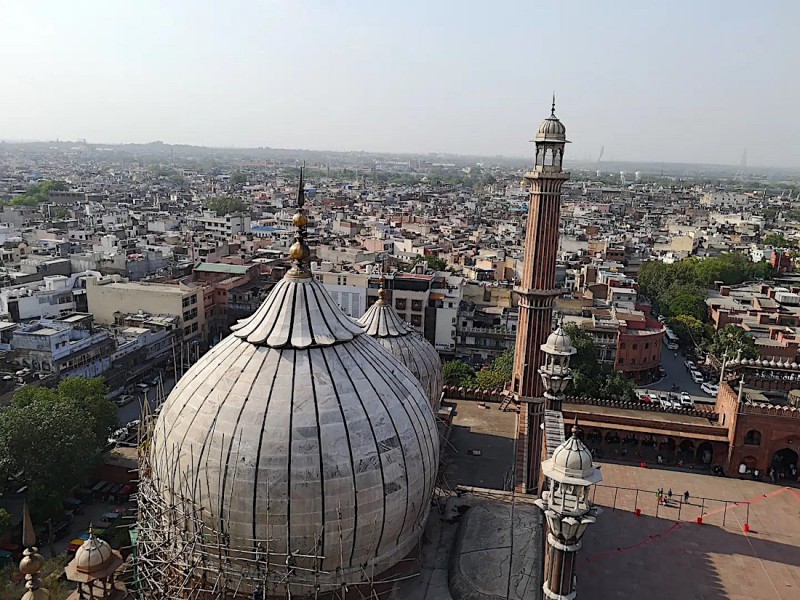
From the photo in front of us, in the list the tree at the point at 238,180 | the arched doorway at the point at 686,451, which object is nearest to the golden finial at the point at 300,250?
the arched doorway at the point at 686,451

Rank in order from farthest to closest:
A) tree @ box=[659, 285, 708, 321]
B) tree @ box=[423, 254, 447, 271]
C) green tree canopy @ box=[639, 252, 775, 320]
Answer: tree @ box=[423, 254, 447, 271]
green tree canopy @ box=[639, 252, 775, 320]
tree @ box=[659, 285, 708, 321]

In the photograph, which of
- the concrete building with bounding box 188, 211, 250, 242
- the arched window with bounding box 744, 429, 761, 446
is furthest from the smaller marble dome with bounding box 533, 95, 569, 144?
the concrete building with bounding box 188, 211, 250, 242

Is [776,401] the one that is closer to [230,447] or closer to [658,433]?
[658,433]

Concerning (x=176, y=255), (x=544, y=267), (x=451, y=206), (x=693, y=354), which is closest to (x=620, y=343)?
(x=693, y=354)

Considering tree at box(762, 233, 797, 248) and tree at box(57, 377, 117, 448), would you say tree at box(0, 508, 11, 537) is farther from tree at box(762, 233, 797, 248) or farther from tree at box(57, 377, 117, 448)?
tree at box(762, 233, 797, 248)

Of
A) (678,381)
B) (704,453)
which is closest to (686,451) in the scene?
(704,453)

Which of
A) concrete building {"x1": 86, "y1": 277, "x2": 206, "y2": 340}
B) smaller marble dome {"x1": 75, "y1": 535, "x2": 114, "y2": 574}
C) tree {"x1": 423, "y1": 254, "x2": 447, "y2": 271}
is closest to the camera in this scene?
smaller marble dome {"x1": 75, "y1": 535, "x2": 114, "y2": 574}
